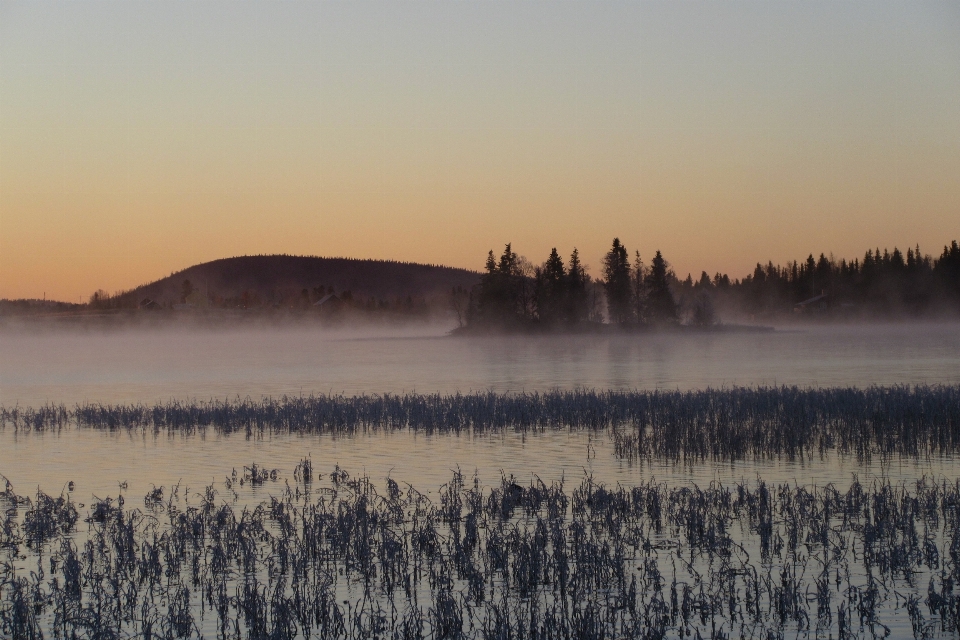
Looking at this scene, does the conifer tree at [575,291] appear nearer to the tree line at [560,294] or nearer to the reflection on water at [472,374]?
the tree line at [560,294]

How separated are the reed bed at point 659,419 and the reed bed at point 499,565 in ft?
17.3

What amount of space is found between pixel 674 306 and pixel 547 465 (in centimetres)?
13340

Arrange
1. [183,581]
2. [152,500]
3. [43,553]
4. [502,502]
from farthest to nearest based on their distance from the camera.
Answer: [152,500] < [502,502] < [43,553] < [183,581]

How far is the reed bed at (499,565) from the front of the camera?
971cm

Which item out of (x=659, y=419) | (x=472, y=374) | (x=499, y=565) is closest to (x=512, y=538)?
(x=499, y=565)

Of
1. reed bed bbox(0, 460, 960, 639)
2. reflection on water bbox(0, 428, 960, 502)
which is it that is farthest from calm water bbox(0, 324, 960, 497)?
reed bed bbox(0, 460, 960, 639)

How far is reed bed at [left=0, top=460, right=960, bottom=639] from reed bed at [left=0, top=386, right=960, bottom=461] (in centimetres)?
528

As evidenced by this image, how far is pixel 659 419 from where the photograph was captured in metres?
26.2

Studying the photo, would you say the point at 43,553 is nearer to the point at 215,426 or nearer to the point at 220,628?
the point at 220,628

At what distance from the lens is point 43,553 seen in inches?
511

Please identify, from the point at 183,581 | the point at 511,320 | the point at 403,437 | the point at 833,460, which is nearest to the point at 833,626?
the point at 183,581

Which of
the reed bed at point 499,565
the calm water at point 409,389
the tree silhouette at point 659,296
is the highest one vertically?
the tree silhouette at point 659,296

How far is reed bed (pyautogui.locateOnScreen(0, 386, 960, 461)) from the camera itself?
21562mm

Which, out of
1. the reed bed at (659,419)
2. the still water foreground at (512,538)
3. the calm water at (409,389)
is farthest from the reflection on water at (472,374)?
the still water foreground at (512,538)
